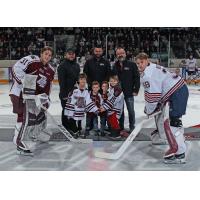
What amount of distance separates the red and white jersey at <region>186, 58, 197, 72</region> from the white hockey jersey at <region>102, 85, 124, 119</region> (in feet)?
26.3

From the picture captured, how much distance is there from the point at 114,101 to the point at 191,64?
8346mm

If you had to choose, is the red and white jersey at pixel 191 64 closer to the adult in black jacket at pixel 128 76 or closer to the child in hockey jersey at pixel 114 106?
the adult in black jacket at pixel 128 76

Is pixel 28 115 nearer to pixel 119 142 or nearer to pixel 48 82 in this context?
pixel 48 82

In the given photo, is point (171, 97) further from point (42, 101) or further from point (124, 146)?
point (42, 101)

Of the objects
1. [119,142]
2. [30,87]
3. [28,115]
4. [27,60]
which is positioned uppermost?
[27,60]

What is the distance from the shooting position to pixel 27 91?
4.12 meters

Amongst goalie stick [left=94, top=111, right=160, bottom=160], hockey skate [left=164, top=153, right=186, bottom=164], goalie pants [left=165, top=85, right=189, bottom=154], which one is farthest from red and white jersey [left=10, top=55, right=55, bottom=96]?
hockey skate [left=164, top=153, right=186, bottom=164]

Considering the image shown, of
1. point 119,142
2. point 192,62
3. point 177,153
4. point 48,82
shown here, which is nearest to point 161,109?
point 177,153

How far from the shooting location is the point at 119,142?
4723 millimetres

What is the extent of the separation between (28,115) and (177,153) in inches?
59.3

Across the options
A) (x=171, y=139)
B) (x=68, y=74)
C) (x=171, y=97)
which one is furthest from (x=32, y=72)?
(x=171, y=139)

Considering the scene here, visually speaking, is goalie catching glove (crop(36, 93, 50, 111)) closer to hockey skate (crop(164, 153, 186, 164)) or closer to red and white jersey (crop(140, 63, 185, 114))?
red and white jersey (crop(140, 63, 185, 114))

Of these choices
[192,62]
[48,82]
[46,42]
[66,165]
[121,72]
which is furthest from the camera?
[46,42]

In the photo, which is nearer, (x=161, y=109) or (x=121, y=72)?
(x=161, y=109)
